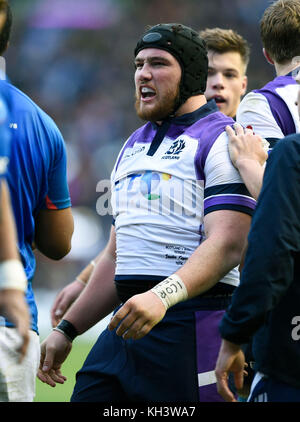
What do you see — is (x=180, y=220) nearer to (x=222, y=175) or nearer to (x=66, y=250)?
(x=222, y=175)

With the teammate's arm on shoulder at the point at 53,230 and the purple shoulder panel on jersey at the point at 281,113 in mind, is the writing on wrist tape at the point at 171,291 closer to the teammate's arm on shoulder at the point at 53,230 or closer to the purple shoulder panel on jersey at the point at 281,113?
the teammate's arm on shoulder at the point at 53,230

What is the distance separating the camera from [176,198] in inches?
145

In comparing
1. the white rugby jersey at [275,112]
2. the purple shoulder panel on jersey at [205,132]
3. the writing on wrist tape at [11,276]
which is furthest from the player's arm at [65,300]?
the writing on wrist tape at [11,276]

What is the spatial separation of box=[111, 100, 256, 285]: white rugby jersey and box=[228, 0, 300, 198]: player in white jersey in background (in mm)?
111

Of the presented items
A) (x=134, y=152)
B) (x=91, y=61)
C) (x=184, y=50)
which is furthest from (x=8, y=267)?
(x=91, y=61)

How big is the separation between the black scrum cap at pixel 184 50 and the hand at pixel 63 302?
1.56m

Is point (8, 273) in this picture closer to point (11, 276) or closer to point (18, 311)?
point (11, 276)

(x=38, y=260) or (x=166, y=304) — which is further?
(x=38, y=260)

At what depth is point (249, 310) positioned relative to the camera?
2652 millimetres

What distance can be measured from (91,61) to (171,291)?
568 inches

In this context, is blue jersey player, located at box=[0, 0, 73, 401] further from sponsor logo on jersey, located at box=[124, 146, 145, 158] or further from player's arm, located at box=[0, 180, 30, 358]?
player's arm, located at box=[0, 180, 30, 358]
